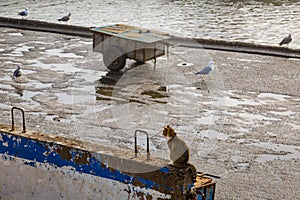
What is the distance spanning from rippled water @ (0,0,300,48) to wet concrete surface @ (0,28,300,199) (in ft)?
11.4

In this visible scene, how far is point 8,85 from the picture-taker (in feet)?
37.7

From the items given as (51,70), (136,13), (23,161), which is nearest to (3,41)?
(51,70)

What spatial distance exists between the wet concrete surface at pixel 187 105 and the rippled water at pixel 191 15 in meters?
3.47

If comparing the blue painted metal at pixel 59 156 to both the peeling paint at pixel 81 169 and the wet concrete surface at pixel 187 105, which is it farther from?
the wet concrete surface at pixel 187 105

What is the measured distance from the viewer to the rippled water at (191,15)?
1784 cm

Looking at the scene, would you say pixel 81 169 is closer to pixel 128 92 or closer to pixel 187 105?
pixel 187 105

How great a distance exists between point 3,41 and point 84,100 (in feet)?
20.2

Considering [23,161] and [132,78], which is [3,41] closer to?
[132,78]

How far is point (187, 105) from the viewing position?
10258 mm

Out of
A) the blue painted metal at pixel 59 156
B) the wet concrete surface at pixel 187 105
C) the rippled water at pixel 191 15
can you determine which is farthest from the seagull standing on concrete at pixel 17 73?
the rippled water at pixel 191 15

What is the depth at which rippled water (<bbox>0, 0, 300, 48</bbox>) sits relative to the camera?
17842mm

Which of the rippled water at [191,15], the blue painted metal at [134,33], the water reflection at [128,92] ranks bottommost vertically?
the rippled water at [191,15]

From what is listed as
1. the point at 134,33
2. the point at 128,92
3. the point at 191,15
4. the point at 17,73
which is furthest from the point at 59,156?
the point at 191,15

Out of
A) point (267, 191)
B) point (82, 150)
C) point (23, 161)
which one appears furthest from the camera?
point (267, 191)
